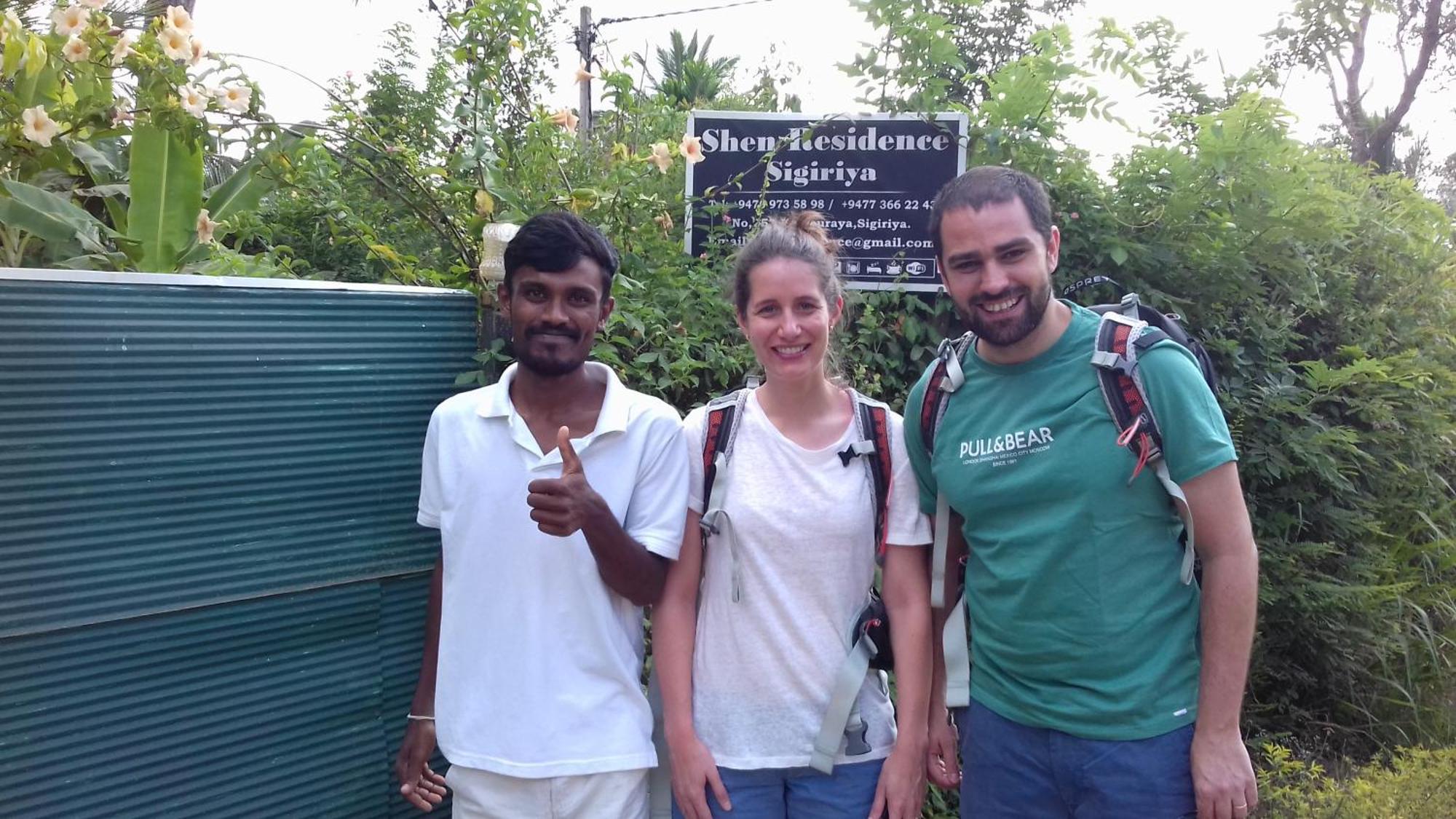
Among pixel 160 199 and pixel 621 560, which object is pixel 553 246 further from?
pixel 160 199

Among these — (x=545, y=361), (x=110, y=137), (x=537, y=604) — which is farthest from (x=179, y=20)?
(x=537, y=604)

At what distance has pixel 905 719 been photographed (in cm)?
217

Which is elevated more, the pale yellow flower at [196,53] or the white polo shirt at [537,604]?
the pale yellow flower at [196,53]

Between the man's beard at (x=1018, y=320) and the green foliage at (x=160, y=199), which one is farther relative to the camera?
the green foliage at (x=160, y=199)

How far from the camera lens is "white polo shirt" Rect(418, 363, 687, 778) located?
2.11 m

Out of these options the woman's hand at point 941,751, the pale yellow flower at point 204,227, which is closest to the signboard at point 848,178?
the pale yellow flower at point 204,227

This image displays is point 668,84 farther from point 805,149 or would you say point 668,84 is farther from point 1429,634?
point 1429,634

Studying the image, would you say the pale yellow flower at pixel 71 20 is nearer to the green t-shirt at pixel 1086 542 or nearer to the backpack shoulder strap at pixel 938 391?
the backpack shoulder strap at pixel 938 391

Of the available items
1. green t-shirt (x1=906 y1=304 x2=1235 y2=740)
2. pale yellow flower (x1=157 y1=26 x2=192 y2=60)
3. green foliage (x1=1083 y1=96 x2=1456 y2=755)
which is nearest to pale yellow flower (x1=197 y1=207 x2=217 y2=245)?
pale yellow flower (x1=157 y1=26 x2=192 y2=60)

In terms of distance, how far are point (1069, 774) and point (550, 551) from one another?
118 cm

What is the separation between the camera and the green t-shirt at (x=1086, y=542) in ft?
6.81

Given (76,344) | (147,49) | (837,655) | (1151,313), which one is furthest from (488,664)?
(147,49)

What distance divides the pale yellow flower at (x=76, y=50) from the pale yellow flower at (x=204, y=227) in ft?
1.65

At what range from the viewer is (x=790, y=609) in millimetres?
2195
